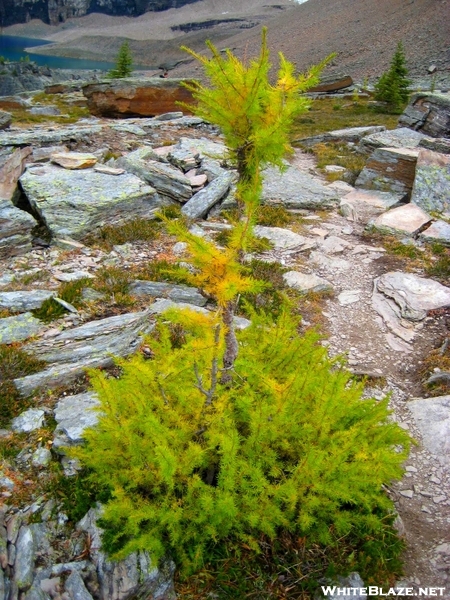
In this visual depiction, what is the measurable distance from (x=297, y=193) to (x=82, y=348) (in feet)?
31.9

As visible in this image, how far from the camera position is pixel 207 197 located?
12484 millimetres

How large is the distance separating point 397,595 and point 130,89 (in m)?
29.3

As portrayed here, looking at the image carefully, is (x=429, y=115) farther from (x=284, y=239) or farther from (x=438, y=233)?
(x=284, y=239)

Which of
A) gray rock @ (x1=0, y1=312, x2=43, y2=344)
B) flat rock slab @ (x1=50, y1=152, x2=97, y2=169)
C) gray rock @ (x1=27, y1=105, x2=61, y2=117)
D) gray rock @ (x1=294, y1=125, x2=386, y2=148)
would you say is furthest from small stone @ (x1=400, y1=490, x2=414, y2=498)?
gray rock @ (x1=27, y1=105, x2=61, y2=117)

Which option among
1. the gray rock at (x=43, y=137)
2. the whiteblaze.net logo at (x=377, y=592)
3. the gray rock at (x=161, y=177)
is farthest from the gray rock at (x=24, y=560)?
the gray rock at (x=43, y=137)

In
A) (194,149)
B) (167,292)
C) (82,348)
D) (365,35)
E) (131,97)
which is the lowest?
(167,292)

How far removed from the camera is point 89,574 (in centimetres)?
411

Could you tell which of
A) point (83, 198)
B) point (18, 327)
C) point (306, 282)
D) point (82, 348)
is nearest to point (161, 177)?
point (83, 198)

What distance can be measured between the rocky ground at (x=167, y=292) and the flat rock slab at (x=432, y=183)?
0.23ft

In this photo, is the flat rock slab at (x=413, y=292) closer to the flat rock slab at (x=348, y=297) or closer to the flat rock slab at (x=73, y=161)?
the flat rock slab at (x=348, y=297)

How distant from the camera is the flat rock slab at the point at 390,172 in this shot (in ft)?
50.2

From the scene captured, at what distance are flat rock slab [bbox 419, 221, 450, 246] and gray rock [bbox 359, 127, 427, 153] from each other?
264 inches

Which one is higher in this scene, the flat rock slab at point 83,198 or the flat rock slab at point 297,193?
the flat rock slab at point 83,198

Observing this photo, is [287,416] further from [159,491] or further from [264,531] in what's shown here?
[159,491]
